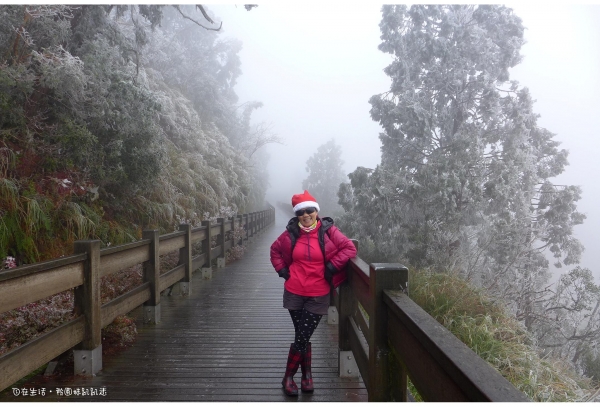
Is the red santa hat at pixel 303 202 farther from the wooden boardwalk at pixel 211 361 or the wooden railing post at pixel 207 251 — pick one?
the wooden railing post at pixel 207 251

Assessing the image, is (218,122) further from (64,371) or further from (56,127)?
(64,371)

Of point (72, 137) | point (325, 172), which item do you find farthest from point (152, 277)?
point (325, 172)

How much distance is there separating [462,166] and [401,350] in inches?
→ 506

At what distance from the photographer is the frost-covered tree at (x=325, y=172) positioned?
58.0 m

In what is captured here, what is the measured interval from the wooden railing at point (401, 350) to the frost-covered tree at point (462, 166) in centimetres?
1051

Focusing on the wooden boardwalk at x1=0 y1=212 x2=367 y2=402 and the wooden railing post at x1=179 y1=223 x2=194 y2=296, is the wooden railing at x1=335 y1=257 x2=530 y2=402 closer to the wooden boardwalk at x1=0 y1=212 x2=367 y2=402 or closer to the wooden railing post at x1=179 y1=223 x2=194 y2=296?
the wooden boardwalk at x1=0 y1=212 x2=367 y2=402

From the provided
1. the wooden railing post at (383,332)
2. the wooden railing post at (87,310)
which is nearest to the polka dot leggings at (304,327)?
the wooden railing post at (383,332)

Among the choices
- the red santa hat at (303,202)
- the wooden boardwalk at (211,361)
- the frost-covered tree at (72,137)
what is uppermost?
the frost-covered tree at (72,137)

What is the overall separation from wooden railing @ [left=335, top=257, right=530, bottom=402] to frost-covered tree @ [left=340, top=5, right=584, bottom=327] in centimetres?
1051

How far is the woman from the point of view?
12.2 ft

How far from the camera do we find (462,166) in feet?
46.9

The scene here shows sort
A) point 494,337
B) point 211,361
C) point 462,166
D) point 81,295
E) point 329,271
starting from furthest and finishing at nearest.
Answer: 1. point 462,166
2. point 494,337
3. point 211,361
4. point 81,295
5. point 329,271

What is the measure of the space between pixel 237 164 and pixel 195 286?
19.0 m

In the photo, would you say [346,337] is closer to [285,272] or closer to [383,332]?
[285,272]
